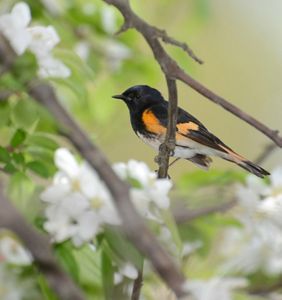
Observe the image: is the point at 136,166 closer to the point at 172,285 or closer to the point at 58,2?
the point at 172,285

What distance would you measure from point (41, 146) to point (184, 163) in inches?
69.6

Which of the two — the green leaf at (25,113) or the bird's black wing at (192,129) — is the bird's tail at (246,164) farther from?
the green leaf at (25,113)

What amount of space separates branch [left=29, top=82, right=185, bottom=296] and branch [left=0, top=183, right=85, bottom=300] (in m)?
0.07

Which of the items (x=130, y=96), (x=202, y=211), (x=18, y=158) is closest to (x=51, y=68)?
(x=18, y=158)

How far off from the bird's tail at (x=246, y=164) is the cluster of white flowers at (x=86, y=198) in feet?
1.40

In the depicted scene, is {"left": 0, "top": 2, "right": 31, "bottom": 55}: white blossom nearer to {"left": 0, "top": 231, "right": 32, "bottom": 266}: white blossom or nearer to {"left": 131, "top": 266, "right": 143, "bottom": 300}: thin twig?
{"left": 131, "top": 266, "right": 143, "bottom": 300}: thin twig

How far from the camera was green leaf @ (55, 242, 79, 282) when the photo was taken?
1.32m

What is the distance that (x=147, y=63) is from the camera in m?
2.84

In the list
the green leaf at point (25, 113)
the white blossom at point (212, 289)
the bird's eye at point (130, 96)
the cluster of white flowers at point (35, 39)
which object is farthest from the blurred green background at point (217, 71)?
the white blossom at point (212, 289)

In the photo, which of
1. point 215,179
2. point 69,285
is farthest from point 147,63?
point 69,285

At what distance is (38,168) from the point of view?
1479 mm

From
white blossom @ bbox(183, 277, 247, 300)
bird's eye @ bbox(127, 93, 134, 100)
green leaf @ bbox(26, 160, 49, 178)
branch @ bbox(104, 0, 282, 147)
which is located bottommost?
bird's eye @ bbox(127, 93, 134, 100)

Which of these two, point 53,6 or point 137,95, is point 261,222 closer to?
point 137,95

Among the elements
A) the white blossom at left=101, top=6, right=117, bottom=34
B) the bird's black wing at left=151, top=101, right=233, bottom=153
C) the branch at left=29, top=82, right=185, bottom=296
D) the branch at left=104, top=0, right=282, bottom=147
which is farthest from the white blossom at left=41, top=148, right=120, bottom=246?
the white blossom at left=101, top=6, right=117, bottom=34
